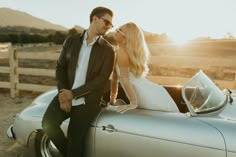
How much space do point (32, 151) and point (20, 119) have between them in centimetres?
42

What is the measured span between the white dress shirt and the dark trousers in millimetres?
74

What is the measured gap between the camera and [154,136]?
3.25m

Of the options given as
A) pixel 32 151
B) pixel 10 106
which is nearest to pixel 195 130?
pixel 32 151

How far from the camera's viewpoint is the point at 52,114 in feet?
12.1

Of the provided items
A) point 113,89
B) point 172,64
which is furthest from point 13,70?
point 113,89

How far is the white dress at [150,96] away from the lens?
3654 millimetres

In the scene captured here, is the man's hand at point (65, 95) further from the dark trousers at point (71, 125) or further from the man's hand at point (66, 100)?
the dark trousers at point (71, 125)

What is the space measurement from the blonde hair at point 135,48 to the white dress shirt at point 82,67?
352 millimetres

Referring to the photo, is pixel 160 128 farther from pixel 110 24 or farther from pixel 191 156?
pixel 110 24

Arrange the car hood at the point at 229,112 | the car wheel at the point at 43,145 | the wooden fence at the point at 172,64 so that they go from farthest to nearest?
1. the wooden fence at the point at 172,64
2. the car wheel at the point at 43,145
3. the car hood at the point at 229,112

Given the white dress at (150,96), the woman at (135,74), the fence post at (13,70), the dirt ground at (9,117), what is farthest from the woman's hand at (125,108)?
the fence post at (13,70)

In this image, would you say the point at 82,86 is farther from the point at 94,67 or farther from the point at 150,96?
the point at 150,96

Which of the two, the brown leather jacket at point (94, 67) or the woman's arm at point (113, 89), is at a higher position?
the brown leather jacket at point (94, 67)

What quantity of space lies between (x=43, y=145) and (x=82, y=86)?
1.04 meters
